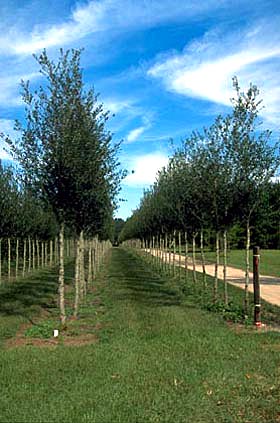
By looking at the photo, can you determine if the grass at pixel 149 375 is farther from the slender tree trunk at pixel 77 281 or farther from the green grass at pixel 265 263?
the green grass at pixel 265 263

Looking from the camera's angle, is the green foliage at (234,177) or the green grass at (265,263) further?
the green grass at (265,263)

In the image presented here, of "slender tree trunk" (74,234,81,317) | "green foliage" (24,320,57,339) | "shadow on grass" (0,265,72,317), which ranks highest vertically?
"slender tree trunk" (74,234,81,317)

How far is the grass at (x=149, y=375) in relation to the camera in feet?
20.4

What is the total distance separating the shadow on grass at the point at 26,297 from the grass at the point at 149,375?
8.14 ft

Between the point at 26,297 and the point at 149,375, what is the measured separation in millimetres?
12207

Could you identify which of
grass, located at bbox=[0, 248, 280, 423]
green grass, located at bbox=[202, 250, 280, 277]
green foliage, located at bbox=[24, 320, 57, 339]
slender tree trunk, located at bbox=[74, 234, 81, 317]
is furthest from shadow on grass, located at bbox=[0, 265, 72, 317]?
green grass, located at bbox=[202, 250, 280, 277]

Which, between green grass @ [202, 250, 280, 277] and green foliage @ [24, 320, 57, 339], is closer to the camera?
green foliage @ [24, 320, 57, 339]

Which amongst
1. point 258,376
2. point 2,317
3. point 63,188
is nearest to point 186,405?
point 258,376

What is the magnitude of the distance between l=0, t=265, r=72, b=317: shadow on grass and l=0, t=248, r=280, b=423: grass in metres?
2.48

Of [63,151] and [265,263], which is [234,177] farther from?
[265,263]

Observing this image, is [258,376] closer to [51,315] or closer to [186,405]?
[186,405]

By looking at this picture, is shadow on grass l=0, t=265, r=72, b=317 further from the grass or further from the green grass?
the green grass

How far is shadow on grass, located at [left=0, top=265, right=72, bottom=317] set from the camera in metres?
16.2

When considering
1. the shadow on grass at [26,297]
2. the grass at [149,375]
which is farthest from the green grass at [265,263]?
the grass at [149,375]
